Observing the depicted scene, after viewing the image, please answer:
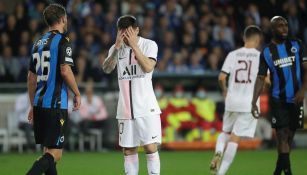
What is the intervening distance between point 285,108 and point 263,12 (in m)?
11.5

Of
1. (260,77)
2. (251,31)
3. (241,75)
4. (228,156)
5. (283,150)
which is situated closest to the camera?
(283,150)

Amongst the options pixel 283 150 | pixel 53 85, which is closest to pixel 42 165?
pixel 53 85

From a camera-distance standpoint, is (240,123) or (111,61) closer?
(111,61)

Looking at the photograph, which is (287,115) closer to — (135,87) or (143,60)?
(135,87)

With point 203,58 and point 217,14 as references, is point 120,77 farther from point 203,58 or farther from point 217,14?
point 217,14

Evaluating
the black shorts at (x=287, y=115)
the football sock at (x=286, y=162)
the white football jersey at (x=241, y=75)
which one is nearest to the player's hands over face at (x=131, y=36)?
the black shorts at (x=287, y=115)

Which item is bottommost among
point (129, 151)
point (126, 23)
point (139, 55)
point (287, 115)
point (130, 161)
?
point (130, 161)

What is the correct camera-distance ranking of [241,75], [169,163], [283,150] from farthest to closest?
[169,163] → [241,75] → [283,150]

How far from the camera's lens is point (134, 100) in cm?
900

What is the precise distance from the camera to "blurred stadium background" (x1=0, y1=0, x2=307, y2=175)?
18.0 meters

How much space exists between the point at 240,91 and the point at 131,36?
3389 mm

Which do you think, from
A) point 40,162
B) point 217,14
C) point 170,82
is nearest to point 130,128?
point 40,162

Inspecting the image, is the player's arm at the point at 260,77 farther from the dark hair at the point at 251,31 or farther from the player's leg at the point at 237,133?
the dark hair at the point at 251,31

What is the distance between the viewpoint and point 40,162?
27.5ft
